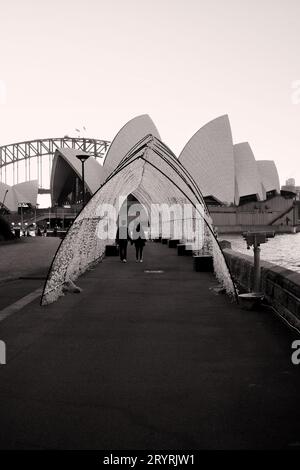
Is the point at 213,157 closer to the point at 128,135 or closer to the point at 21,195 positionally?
the point at 128,135

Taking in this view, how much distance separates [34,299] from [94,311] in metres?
2.02

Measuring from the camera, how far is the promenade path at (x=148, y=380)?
12.1ft

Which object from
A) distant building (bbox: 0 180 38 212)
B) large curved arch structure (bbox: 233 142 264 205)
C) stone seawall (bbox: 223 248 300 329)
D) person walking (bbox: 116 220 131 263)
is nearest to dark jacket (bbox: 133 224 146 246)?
person walking (bbox: 116 220 131 263)

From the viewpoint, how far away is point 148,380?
16.3 feet

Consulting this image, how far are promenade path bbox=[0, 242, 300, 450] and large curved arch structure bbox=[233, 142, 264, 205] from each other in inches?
3485

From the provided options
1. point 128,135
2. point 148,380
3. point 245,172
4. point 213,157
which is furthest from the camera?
point 245,172

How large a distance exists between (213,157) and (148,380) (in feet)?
280

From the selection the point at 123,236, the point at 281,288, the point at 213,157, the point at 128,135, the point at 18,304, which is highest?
the point at 128,135

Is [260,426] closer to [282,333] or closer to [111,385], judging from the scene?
[111,385]

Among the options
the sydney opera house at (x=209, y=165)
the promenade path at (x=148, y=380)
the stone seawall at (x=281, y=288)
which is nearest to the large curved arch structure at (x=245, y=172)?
the sydney opera house at (x=209, y=165)

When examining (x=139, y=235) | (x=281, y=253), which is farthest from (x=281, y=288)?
(x=281, y=253)

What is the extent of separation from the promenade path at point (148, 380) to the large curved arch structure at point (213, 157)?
79.1 m

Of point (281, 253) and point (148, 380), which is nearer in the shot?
point (148, 380)

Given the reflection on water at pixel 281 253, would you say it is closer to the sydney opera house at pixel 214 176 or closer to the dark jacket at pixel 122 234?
the dark jacket at pixel 122 234
